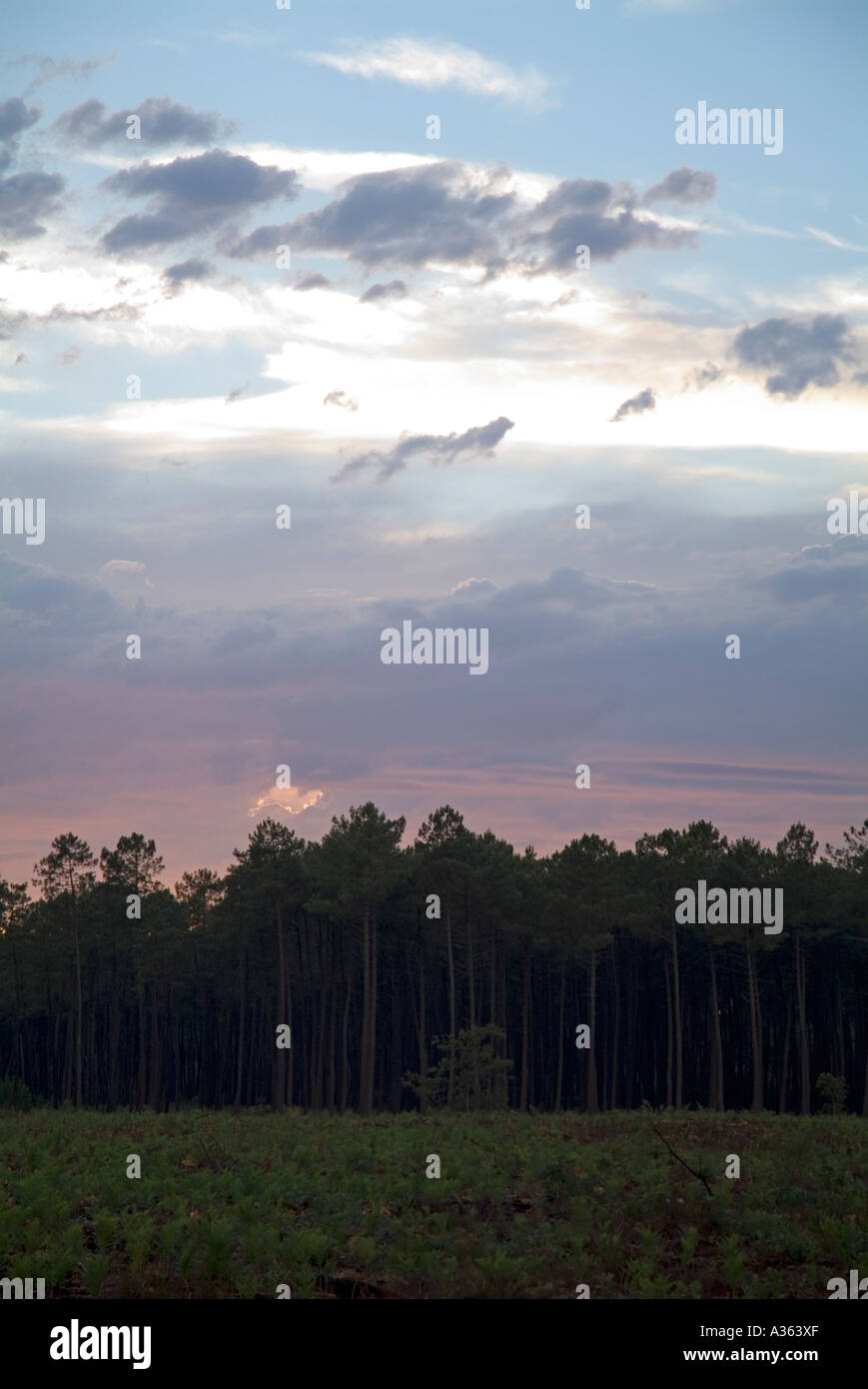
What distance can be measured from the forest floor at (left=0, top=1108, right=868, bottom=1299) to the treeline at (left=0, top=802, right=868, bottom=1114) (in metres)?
22.0

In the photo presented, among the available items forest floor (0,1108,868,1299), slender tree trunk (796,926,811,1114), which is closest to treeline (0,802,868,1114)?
slender tree trunk (796,926,811,1114)

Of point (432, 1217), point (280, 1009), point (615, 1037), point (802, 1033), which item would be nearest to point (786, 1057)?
point (802, 1033)

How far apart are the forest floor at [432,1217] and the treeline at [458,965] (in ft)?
72.2

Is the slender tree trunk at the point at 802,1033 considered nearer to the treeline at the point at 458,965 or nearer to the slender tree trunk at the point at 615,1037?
the treeline at the point at 458,965

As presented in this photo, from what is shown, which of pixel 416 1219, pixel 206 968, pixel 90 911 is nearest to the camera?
pixel 416 1219

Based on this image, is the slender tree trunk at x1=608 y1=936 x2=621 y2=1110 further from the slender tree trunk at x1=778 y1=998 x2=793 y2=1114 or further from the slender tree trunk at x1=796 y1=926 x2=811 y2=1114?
the slender tree trunk at x1=796 y1=926 x2=811 y2=1114

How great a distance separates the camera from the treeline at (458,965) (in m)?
63.8

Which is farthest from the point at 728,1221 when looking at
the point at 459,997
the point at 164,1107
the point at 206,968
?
the point at 206,968

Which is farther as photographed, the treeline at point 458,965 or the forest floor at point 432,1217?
the treeline at point 458,965

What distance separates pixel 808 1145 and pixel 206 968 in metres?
70.7

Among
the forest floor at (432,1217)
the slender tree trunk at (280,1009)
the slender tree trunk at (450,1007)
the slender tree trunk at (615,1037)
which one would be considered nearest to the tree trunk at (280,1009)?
the slender tree trunk at (280,1009)

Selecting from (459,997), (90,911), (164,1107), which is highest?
(90,911)
